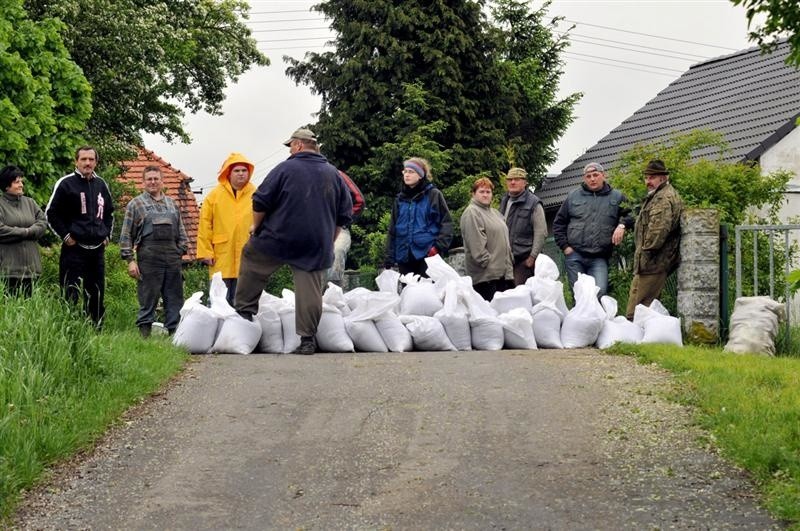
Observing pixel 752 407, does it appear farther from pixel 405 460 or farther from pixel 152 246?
pixel 152 246

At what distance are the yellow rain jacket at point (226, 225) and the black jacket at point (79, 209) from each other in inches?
40.8

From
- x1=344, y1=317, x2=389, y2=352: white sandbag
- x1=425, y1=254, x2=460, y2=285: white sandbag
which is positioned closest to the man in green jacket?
x1=425, y1=254, x2=460, y2=285: white sandbag

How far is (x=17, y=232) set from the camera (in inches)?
435

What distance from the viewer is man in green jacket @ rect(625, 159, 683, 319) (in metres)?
11.9

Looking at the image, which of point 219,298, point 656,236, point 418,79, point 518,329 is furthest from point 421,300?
point 418,79

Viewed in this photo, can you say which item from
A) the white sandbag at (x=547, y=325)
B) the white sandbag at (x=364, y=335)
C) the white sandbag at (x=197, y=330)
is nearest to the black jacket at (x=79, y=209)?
the white sandbag at (x=197, y=330)

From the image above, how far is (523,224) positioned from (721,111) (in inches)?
831

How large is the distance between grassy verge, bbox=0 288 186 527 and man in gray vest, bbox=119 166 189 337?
1.87 meters

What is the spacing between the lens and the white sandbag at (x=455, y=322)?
1139cm

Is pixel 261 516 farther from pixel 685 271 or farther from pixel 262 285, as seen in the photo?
pixel 685 271

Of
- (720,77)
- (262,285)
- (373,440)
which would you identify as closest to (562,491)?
(373,440)

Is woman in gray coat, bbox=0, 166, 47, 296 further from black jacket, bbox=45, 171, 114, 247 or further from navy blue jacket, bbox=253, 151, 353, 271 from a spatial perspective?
navy blue jacket, bbox=253, 151, 353, 271

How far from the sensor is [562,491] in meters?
5.95

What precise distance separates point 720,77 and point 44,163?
22.0 meters
